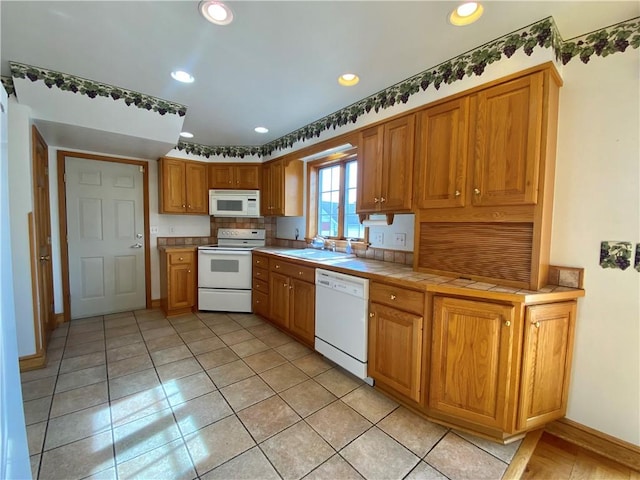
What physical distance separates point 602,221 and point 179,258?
158 inches

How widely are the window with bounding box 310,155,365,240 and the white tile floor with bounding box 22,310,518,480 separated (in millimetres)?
1437

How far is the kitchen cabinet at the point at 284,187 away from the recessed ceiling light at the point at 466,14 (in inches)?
92.1

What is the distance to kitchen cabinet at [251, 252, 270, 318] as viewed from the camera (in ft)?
10.8

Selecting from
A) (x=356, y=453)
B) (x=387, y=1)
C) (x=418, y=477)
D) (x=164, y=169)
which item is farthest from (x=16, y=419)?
(x=164, y=169)

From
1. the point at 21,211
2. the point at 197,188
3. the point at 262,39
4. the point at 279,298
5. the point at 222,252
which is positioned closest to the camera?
the point at 262,39

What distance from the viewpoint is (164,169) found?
3650mm

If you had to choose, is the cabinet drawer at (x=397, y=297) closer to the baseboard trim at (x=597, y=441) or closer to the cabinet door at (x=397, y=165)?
the cabinet door at (x=397, y=165)

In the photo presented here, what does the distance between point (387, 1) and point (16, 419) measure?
2.31m

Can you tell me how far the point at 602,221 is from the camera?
1.54 metres

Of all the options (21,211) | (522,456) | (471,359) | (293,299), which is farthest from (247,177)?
(522,456)

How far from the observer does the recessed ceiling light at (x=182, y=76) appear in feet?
6.66

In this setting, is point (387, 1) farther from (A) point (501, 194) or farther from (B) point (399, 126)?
(A) point (501, 194)

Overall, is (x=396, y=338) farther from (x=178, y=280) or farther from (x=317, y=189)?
(x=178, y=280)

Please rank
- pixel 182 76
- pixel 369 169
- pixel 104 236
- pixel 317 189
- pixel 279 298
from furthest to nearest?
1. pixel 317 189
2. pixel 104 236
3. pixel 279 298
4. pixel 369 169
5. pixel 182 76
